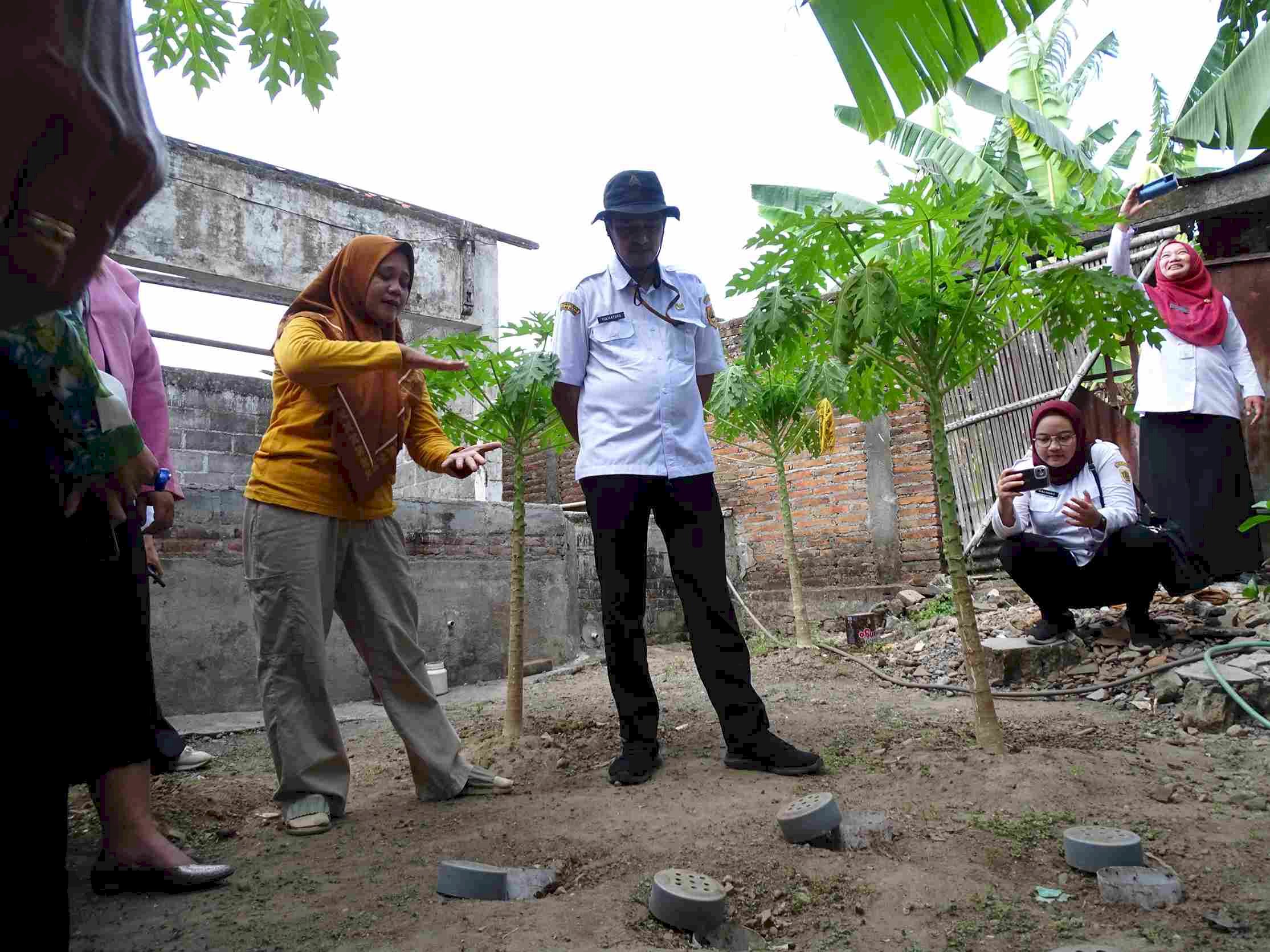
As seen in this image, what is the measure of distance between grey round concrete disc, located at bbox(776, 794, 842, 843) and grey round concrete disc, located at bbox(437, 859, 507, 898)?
73 centimetres

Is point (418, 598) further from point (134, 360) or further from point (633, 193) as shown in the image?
point (633, 193)

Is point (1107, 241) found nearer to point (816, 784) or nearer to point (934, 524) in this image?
point (934, 524)

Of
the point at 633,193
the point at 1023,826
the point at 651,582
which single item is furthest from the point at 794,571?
the point at 1023,826

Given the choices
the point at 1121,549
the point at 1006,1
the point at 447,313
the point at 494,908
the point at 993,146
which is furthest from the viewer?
the point at 993,146

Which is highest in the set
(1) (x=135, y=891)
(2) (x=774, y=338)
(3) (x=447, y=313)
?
(3) (x=447, y=313)

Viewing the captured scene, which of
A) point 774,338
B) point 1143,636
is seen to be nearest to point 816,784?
point 774,338

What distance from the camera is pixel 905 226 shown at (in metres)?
2.83

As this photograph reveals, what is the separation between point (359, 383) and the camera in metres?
2.84

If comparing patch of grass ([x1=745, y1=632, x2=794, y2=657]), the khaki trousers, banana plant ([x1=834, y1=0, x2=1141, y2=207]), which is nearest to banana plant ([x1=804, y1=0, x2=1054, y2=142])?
the khaki trousers

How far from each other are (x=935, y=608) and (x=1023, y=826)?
4.78 metres

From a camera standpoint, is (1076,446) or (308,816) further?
(1076,446)

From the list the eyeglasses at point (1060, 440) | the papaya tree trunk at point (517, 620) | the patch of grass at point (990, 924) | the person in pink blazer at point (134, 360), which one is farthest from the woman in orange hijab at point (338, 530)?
the eyeglasses at point (1060, 440)

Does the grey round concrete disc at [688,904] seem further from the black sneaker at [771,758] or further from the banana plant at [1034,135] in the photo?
→ the banana plant at [1034,135]

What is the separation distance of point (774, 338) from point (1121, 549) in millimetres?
2211
